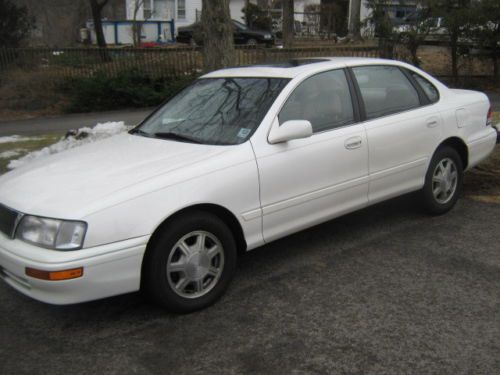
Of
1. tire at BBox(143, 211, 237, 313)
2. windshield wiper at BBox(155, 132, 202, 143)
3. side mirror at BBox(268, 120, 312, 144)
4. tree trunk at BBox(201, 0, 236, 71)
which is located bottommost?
tire at BBox(143, 211, 237, 313)

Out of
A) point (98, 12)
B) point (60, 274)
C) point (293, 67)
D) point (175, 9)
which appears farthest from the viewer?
point (175, 9)

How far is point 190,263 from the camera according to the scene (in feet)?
11.9

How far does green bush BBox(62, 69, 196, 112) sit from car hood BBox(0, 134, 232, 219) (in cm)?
1093

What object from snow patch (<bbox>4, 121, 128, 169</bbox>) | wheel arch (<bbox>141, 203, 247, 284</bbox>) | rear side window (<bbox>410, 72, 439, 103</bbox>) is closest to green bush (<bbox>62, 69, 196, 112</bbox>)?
snow patch (<bbox>4, 121, 128, 169</bbox>)

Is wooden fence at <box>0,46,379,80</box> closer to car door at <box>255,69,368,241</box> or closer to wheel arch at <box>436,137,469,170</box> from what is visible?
wheel arch at <box>436,137,469,170</box>

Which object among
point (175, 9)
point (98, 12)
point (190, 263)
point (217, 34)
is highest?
point (175, 9)

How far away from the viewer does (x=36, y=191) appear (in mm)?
3596

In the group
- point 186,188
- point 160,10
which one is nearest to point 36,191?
point 186,188

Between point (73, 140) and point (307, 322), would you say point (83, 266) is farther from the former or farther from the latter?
point (73, 140)

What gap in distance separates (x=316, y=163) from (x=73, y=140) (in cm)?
559

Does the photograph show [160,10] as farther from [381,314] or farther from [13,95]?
[381,314]

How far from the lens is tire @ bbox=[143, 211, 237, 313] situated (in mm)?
3482

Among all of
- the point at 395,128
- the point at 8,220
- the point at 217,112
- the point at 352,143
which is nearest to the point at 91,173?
the point at 8,220

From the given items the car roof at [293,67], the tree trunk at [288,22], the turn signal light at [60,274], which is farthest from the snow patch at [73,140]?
the tree trunk at [288,22]
